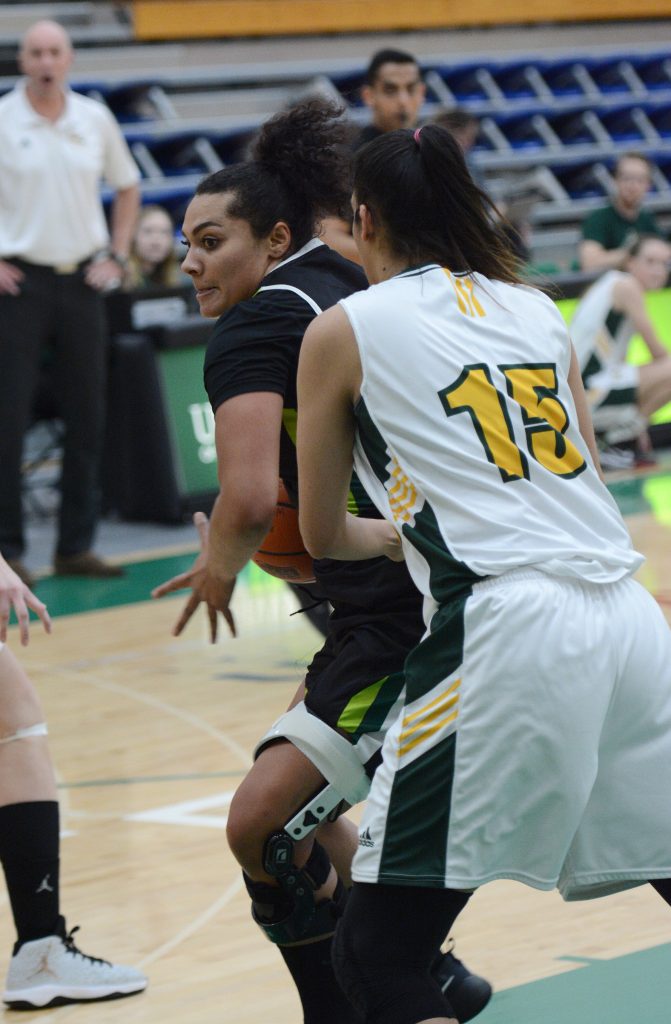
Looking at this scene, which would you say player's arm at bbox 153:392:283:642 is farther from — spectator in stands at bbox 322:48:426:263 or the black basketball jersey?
spectator in stands at bbox 322:48:426:263

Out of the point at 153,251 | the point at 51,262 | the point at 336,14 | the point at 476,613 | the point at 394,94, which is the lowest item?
the point at 476,613

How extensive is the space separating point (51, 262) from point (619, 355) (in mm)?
3775

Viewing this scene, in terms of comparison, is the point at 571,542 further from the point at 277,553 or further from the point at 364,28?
the point at 364,28

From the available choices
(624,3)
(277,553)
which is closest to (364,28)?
(624,3)

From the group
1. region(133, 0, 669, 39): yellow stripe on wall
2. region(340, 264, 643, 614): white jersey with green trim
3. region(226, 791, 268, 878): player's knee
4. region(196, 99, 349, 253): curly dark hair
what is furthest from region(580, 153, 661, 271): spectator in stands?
region(340, 264, 643, 614): white jersey with green trim

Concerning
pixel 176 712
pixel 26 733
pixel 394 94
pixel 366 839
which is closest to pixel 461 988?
pixel 366 839

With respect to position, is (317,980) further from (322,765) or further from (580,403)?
(580,403)

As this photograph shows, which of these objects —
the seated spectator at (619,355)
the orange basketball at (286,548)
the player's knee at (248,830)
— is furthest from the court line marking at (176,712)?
the seated spectator at (619,355)

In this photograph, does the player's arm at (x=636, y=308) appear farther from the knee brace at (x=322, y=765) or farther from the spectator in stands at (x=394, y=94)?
the knee brace at (x=322, y=765)

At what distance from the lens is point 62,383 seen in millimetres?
7680

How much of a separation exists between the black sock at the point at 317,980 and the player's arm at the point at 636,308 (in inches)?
283

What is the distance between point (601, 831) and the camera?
2.13m

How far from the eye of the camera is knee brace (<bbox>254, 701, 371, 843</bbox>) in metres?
2.50

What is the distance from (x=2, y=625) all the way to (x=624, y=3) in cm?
1625
